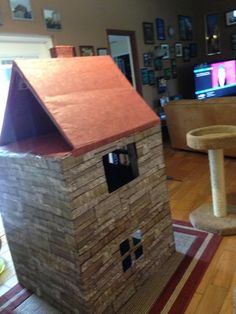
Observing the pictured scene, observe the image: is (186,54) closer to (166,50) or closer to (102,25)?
(166,50)

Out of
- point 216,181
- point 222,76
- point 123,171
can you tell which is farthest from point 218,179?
point 222,76

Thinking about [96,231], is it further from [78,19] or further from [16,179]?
[78,19]

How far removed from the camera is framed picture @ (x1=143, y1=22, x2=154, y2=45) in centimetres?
453

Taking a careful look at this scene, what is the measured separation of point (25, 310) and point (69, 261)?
0.49 metres

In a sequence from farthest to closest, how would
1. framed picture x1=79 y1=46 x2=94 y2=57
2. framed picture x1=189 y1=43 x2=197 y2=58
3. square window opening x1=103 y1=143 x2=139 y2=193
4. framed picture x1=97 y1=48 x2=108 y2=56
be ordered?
framed picture x1=189 y1=43 x2=197 y2=58 < framed picture x1=97 y1=48 x2=108 y2=56 < framed picture x1=79 y1=46 x2=94 y2=57 < square window opening x1=103 y1=143 x2=139 y2=193

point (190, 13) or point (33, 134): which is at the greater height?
point (190, 13)

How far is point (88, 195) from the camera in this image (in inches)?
51.3

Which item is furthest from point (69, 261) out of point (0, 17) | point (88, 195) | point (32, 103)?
point (0, 17)

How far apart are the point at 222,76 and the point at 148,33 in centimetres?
156

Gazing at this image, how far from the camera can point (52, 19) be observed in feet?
10.3

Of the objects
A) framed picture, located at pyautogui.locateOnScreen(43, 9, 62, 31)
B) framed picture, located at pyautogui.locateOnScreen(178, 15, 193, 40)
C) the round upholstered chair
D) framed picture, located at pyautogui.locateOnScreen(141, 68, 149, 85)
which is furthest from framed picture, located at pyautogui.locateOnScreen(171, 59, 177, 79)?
the round upholstered chair

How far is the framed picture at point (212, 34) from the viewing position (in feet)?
18.3

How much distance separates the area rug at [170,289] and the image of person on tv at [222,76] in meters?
3.83

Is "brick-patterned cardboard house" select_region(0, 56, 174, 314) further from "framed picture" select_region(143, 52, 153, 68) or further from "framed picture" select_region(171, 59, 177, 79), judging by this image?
"framed picture" select_region(171, 59, 177, 79)
